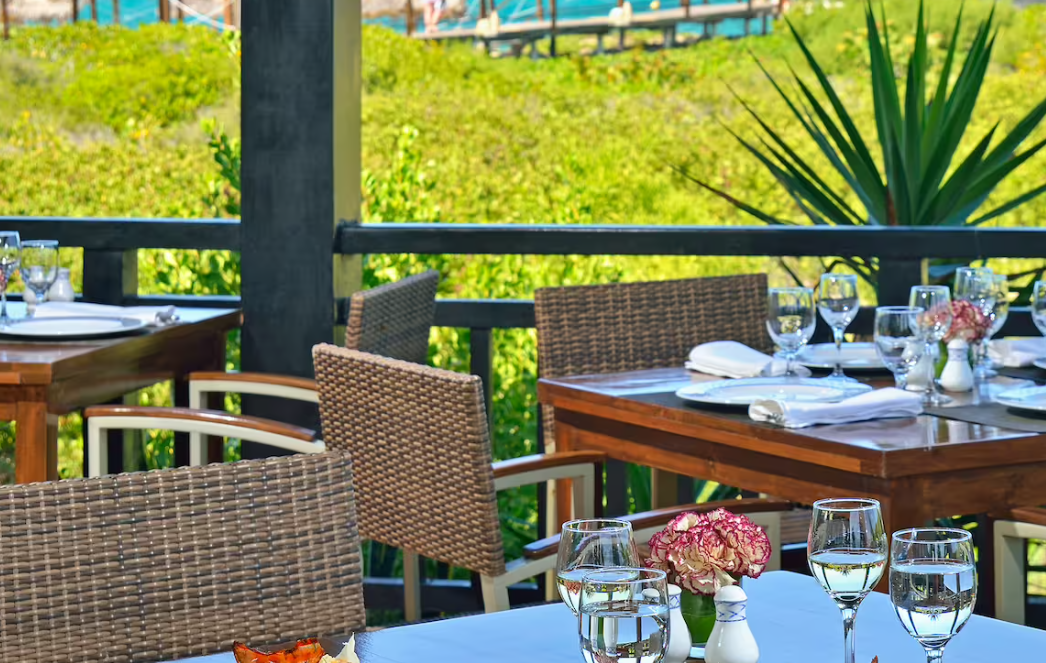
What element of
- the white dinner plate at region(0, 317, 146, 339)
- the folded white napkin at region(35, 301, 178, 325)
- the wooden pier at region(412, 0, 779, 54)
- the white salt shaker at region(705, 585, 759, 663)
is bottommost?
the white salt shaker at region(705, 585, 759, 663)

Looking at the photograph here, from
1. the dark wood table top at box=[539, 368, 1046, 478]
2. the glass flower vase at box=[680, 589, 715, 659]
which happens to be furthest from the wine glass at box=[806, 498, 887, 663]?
the dark wood table top at box=[539, 368, 1046, 478]

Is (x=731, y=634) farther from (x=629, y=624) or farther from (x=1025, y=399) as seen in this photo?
(x=1025, y=399)

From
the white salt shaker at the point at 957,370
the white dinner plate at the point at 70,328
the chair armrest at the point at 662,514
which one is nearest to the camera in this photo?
the chair armrest at the point at 662,514

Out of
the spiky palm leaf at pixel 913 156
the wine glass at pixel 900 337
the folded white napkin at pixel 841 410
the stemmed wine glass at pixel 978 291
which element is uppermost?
the spiky palm leaf at pixel 913 156

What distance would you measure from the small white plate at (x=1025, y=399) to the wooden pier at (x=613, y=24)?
1131 centimetres

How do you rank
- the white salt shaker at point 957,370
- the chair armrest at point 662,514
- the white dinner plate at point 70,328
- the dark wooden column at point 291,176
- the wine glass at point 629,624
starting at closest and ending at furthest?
the wine glass at point 629,624, the chair armrest at point 662,514, the white salt shaker at point 957,370, the white dinner plate at point 70,328, the dark wooden column at point 291,176

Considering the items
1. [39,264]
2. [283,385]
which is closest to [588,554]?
[283,385]

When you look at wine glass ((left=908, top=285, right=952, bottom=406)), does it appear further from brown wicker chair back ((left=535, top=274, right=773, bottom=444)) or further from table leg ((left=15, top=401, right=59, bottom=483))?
table leg ((left=15, top=401, right=59, bottom=483))

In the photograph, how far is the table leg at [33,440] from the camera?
2547 mm

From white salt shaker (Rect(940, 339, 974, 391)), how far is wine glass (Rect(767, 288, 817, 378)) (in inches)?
8.4

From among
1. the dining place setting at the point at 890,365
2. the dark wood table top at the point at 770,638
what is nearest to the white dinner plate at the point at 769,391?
the dining place setting at the point at 890,365

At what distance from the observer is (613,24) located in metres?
13.4

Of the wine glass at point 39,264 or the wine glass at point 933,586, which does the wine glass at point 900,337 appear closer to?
the wine glass at point 933,586

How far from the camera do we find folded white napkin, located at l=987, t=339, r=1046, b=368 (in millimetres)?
2596
